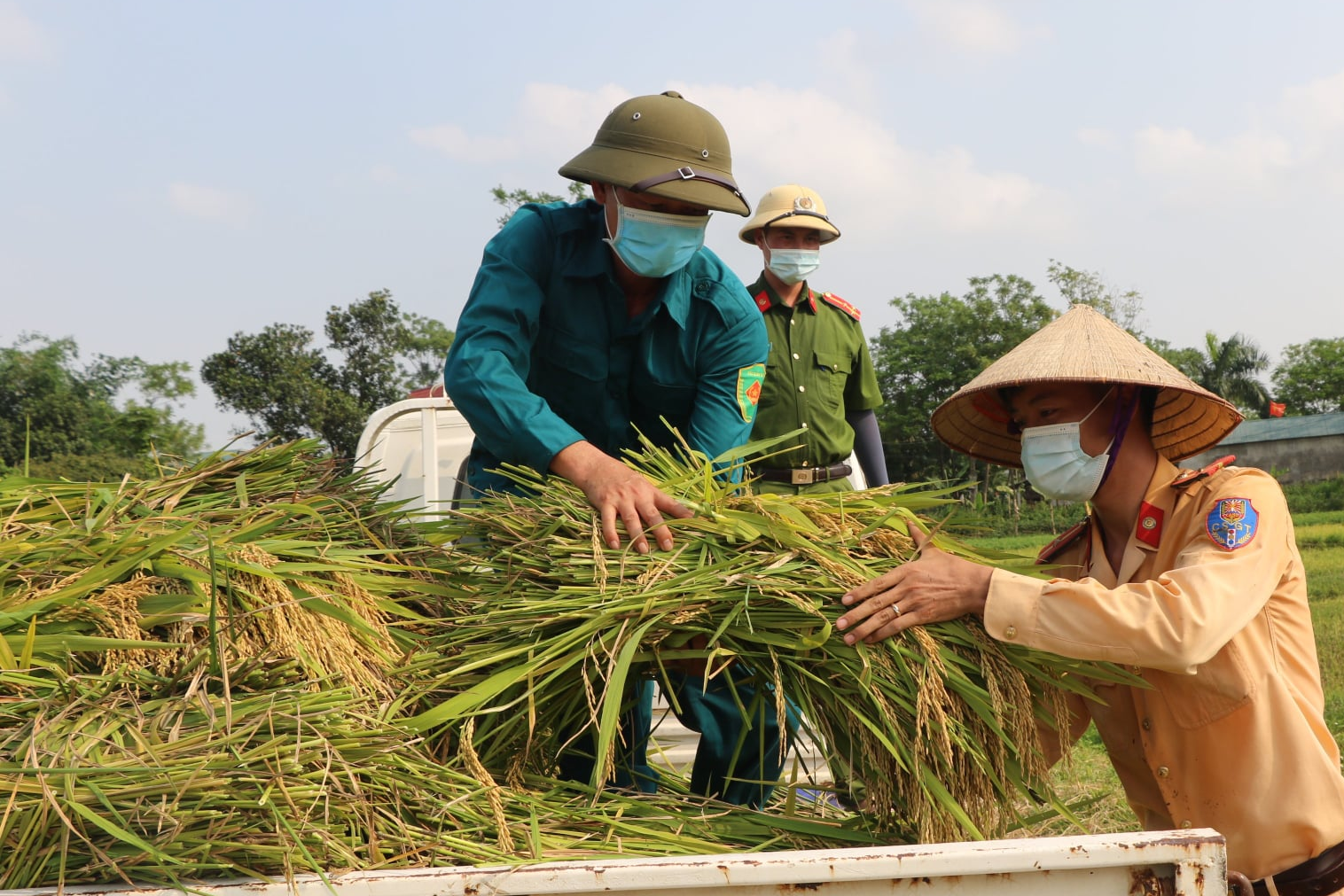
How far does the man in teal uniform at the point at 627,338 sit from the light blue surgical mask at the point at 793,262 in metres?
2.01

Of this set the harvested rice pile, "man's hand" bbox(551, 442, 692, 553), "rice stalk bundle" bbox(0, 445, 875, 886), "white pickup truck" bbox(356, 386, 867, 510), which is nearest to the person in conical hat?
the harvested rice pile

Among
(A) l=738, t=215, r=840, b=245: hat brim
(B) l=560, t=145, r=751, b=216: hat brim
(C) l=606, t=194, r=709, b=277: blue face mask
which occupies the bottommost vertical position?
(C) l=606, t=194, r=709, b=277: blue face mask

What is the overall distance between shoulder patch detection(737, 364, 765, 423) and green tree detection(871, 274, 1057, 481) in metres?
32.9

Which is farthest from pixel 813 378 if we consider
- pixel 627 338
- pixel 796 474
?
pixel 627 338

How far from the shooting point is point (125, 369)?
32.7m

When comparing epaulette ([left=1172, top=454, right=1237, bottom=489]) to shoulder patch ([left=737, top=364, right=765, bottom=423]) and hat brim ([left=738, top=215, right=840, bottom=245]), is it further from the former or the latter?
hat brim ([left=738, top=215, right=840, bottom=245])

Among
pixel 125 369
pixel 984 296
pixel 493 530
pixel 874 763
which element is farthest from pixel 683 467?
pixel 984 296

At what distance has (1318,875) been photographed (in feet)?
7.00

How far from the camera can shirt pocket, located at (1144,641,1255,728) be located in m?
2.18

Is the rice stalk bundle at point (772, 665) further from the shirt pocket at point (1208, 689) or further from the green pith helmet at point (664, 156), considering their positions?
the green pith helmet at point (664, 156)

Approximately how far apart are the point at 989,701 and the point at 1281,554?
2.50 feet

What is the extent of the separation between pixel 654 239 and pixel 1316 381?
63.4 meters

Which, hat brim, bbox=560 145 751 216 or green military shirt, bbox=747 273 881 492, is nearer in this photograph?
hat brim, bbox=560 145 751 216

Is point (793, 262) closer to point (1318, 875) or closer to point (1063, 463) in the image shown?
point (1063, 463)
